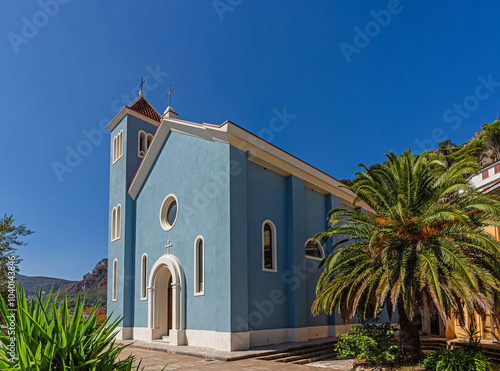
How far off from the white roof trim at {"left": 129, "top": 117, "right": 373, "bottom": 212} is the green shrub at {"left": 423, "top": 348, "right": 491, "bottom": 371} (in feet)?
27.3

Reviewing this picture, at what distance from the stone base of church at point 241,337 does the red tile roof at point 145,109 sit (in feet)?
37.4

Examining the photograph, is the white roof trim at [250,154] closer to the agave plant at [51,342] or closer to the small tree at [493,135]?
the agave plant at [51,342]

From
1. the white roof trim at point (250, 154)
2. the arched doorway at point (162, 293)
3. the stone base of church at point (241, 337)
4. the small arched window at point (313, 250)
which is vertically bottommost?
the stone base of church at point (241, 337)

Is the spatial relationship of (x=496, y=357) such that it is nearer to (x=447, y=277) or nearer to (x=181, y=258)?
(x=447, y=277)

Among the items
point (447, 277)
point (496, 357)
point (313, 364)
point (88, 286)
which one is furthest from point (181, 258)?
point (88, 286)

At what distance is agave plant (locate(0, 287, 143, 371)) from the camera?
373 centimetres

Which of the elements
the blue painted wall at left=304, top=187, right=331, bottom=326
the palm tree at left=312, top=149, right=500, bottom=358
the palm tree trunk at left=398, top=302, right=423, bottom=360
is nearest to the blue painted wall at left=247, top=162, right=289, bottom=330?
the blue painted wall at left=304, top=187, right=331, bottom=326

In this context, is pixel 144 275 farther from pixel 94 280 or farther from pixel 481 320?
pixel 94 280

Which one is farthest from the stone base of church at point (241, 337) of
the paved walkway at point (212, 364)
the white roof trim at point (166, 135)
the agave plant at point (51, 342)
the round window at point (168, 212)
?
the agave plant at point (51, 342)

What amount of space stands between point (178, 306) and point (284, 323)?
4.18m

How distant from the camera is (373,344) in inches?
455

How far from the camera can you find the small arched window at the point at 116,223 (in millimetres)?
21586

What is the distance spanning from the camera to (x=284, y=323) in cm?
1563

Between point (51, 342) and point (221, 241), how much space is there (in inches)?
417
